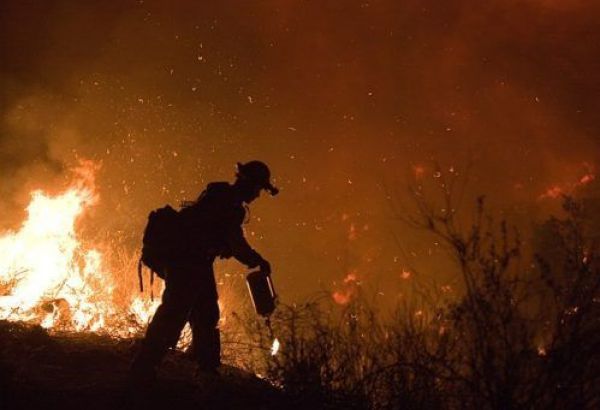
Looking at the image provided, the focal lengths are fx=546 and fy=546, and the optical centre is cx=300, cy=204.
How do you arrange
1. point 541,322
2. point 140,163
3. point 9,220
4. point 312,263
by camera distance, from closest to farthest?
point 541,322 < point 9,220 < point 140,163 < point 312,263

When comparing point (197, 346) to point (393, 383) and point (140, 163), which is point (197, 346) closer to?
point (393, 383)

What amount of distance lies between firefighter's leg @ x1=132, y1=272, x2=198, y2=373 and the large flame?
2.23m

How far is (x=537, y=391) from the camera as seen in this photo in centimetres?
358

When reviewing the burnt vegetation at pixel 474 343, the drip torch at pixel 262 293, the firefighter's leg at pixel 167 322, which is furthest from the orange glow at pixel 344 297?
the firefighter's leg at pixel 167 322

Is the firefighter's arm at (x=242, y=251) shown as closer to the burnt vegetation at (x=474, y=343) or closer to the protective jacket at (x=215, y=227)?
the protective jacket at (x=215, y=227)

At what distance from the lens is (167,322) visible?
4.02 meters

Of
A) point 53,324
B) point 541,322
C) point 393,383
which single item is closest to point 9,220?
point 53,324

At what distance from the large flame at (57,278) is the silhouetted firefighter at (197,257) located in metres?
1.98

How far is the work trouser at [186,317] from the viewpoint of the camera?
3.95 meters

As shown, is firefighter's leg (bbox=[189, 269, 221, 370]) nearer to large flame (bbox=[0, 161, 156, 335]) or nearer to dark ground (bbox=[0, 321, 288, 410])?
dark ground (bbox=[0, 321, 288, 410])

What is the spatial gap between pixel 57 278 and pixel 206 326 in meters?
7.24

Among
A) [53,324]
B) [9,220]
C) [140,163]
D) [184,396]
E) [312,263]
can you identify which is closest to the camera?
[184,396]

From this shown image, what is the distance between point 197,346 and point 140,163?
17.9m

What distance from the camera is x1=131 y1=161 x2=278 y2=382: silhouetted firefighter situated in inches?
158
